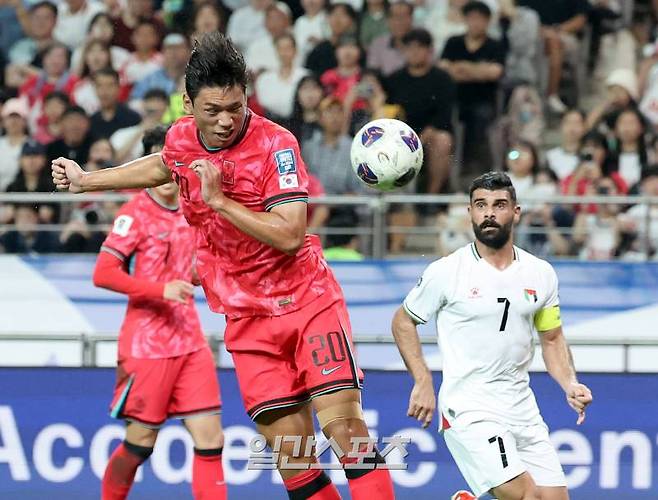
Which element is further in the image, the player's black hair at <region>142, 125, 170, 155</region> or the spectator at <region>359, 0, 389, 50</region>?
the spectator at <region>359, 0, 389, 50</region>

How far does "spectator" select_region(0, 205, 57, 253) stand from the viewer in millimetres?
9930

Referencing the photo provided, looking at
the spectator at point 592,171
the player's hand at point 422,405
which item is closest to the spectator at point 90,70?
the spectator at point 592,171

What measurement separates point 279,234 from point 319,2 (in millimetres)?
7202

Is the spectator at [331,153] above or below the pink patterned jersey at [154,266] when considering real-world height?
above

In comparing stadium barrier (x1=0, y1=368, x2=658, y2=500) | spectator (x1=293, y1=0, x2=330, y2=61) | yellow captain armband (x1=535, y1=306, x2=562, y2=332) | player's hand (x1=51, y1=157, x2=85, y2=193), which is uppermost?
spectator (x1=293, y1=0, x2=330, y2=61)

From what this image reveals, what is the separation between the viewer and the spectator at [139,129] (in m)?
10.6

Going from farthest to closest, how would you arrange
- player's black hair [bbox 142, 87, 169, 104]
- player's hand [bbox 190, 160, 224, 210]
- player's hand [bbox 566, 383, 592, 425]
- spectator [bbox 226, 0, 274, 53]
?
spectator [bbox 226, 0, 274, 53]
player's black hair [bbox 142, 87, 169, 104]
player's hand [bbox 566, 383, 592, 425]
player's hand [bbox 190, 160, 224, 210]

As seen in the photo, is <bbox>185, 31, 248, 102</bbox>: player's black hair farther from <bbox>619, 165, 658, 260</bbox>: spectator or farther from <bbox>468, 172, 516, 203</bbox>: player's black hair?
<bbox>619, 165, 658, 260</bbox>: spectator

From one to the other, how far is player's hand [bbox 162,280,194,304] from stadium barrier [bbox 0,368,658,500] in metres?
1.20

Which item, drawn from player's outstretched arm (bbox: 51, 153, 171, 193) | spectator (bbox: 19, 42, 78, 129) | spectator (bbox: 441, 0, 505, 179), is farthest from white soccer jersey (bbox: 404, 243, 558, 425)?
spectator (bbox: 19, 42, 78, 129)

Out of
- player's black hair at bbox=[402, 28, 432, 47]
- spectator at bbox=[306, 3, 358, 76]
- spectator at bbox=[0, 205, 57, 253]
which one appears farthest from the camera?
spectator at bbox=[306, 3, 358, 76]

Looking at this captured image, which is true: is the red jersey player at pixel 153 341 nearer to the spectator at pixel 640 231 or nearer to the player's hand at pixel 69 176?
the player's hand at pixel 69 176

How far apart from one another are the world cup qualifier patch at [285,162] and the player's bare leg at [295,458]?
1.00 m

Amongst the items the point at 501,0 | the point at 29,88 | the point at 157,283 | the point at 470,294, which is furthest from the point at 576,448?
the point at 29,88
